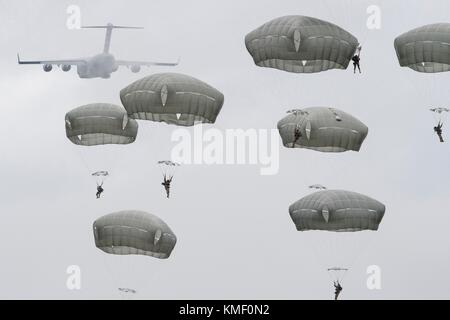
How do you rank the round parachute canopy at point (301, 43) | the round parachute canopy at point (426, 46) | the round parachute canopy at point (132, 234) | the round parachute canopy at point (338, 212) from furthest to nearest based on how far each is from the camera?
the round parachute canopy at point (132, 234), the round parachute canopy at point (338, 212), the round parachute canopy at point (426, 46), the round parachute canopy at point (301, 43)

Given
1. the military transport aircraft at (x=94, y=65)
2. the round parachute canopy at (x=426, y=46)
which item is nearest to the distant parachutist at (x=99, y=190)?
the round parachute canopy at (x=426, y=46)

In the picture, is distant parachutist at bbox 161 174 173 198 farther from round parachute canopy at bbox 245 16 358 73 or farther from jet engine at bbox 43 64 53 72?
jet engine at bbox 43 64 53 72

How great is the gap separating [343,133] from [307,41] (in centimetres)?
785

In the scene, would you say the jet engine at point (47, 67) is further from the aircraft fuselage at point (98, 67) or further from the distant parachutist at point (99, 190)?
the distant parachutist at point (99, 190)

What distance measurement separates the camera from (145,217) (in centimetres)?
6406

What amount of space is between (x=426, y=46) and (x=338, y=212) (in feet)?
36.4

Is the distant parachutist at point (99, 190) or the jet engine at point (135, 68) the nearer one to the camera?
the distant parachutist at point (99, 190)

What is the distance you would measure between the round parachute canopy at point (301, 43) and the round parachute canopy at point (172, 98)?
3599 mm

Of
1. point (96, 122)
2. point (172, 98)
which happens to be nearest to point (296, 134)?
point (172, 98)

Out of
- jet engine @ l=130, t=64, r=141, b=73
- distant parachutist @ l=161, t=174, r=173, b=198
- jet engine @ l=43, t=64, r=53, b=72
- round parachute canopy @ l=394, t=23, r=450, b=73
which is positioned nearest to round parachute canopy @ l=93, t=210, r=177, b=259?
distant parachutist @ l=161, t=174, r=173, b=198

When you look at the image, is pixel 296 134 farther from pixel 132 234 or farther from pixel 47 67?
pixel 47 67

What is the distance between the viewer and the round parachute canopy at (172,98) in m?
59.0
